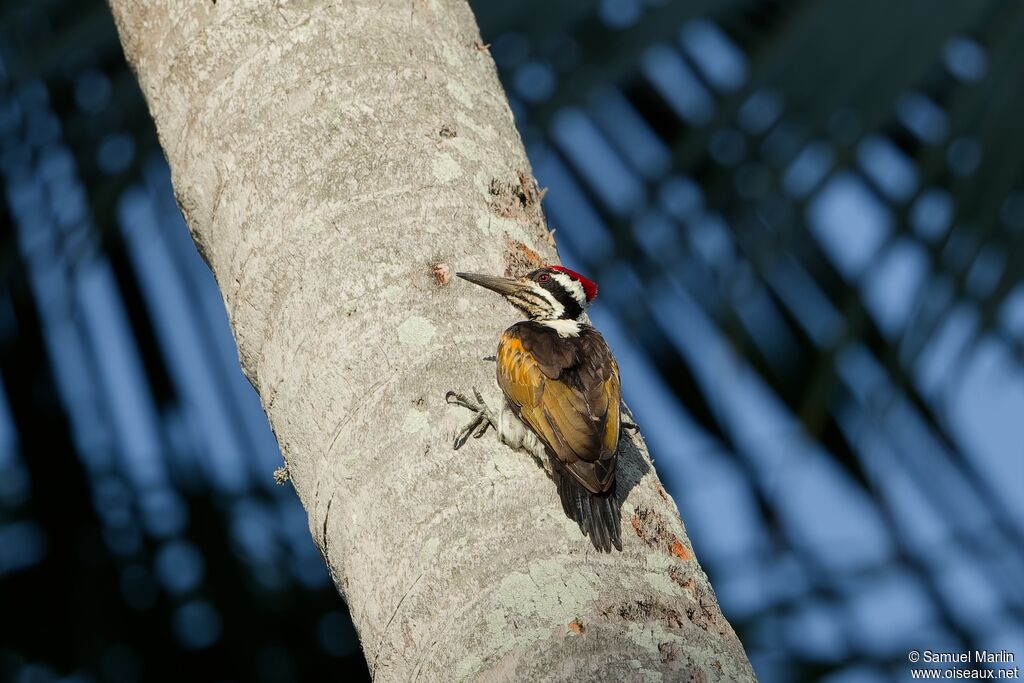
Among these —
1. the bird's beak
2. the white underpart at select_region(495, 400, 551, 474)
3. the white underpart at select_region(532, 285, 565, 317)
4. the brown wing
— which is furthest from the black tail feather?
the white underpart at select_region(532, 285, 565, 317)

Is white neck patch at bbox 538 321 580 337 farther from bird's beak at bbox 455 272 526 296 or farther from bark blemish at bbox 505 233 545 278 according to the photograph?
bird's beak at bbox 455 272 526 296

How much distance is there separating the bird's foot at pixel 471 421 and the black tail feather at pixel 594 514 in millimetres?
172

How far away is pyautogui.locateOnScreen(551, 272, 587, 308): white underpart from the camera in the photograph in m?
3.20

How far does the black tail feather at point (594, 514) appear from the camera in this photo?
6.71 ft

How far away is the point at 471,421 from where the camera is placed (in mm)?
2244

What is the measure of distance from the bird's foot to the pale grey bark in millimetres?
21

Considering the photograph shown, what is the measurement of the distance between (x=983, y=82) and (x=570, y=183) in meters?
1.05

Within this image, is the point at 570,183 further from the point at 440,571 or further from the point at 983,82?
the point at 440,571

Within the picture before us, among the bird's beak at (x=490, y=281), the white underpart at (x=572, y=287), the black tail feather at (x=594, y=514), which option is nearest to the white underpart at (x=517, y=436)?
the black tail feather at (x=594, y=514)

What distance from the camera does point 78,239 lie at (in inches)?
121

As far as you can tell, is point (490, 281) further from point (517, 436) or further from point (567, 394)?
point (567, 394)

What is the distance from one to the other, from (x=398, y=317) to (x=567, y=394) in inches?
34.8

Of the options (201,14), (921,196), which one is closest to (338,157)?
(201,14)

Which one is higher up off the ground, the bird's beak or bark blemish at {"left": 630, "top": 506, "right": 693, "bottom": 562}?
the bird's beak
